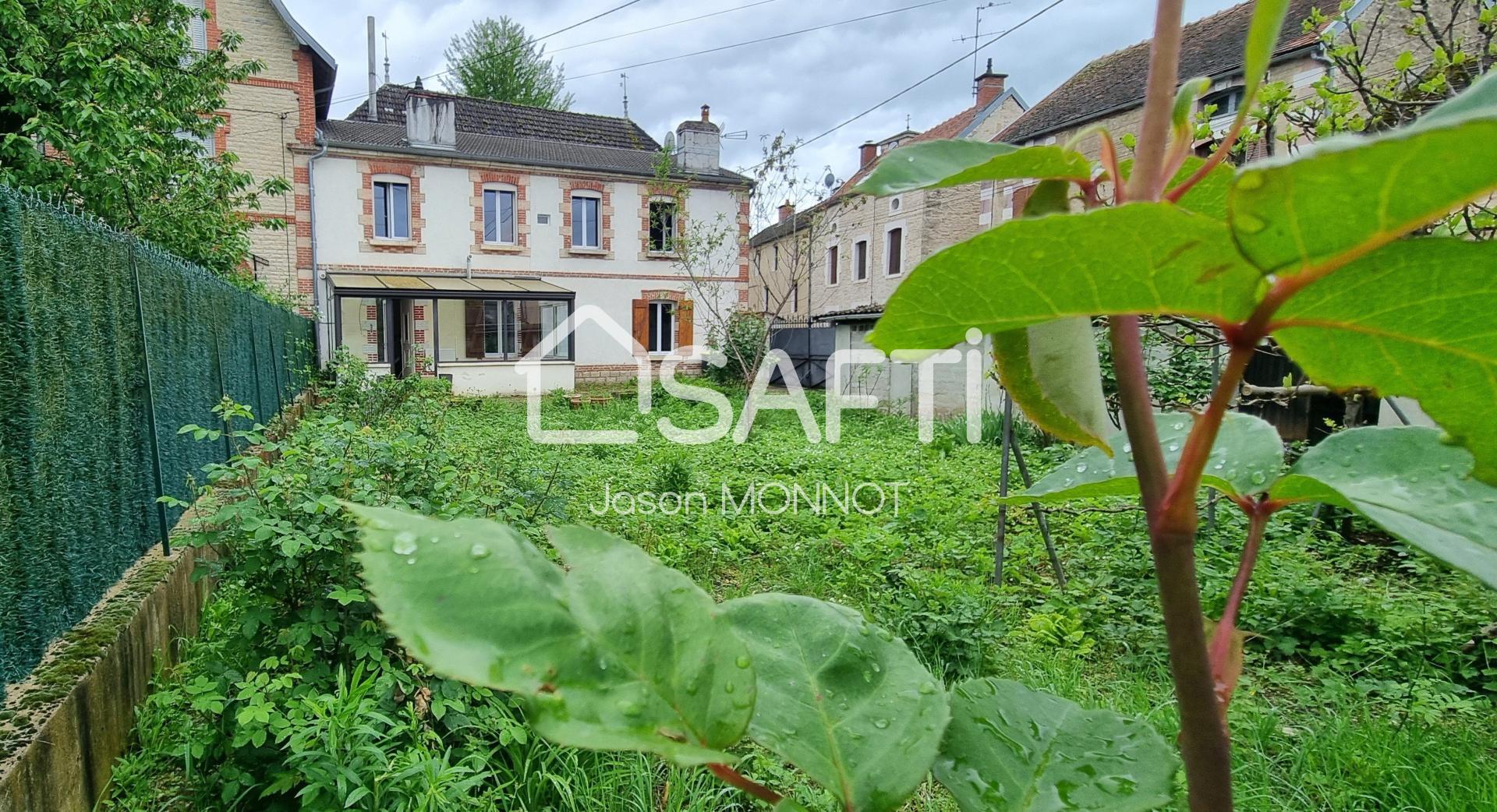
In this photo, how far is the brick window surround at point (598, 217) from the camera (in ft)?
51.2

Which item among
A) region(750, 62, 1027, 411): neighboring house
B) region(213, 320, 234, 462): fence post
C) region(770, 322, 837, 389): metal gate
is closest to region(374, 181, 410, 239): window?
region(750, 62, 1027, 411): neighboring house

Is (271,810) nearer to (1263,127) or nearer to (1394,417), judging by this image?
(1263,127)

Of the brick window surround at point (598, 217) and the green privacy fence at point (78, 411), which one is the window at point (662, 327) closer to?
the brick window surround at point (598, 217)

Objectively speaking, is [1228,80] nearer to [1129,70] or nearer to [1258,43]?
[1129,70]

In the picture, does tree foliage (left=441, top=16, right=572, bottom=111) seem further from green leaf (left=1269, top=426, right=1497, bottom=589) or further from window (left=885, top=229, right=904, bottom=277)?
green leaf (left=1269, top=426, right=1497, bottom=589)

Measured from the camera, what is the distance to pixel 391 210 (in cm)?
1430

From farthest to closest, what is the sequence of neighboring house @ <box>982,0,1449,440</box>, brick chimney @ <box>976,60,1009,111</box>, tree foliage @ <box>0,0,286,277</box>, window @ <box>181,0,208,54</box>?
brick chimney @ <box>976,60,1009,111</box>
window @ <box>181,0,208,54</box>
tree foliage @ <box>0,0,286,277</box>
neighboring house @ <box>982,0,1449,440</box>

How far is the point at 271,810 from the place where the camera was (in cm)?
202

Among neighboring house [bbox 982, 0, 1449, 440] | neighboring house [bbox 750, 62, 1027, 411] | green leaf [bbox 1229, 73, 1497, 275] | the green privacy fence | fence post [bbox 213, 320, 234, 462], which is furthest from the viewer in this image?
neighboring house [bbox 750, 62, 1027, 411]

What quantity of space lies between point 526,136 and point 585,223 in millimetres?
3609

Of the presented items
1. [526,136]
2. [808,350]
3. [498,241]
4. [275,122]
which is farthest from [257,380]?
[526,136]

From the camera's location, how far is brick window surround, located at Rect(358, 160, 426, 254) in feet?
45.6

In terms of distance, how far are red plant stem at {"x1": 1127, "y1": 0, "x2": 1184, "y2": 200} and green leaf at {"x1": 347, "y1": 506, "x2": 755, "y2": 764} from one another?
0.72ft

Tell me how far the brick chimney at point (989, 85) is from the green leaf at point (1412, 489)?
1883 centimetres
